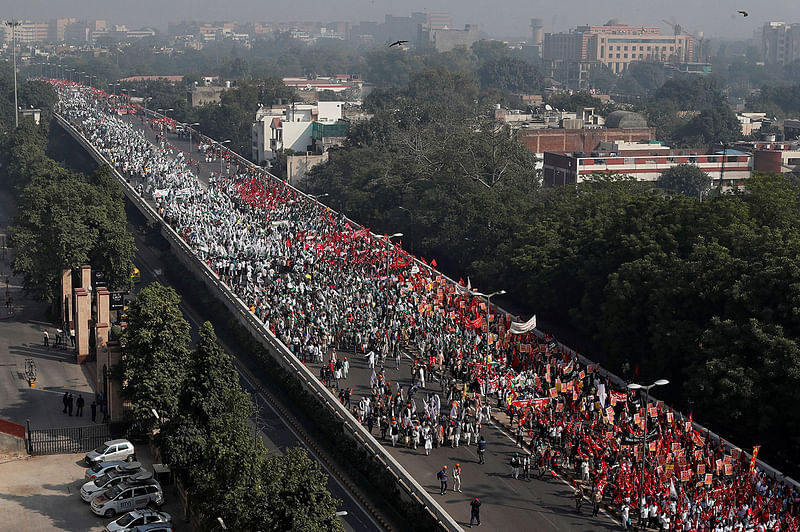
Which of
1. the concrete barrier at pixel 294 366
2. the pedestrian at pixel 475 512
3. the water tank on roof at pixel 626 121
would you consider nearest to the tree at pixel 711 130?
Result: the water tank on roof at pixel 626 121

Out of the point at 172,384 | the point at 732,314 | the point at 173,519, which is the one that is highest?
the point at 732,314

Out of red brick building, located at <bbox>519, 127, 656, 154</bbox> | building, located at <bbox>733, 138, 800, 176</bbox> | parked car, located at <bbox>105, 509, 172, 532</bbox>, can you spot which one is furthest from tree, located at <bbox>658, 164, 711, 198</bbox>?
parked car, located at <bbox>105, 509, 172, 532</bbox>

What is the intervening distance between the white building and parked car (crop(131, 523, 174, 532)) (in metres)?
70.3

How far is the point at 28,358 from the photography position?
48562mm

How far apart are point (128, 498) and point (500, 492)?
1104 centimetres

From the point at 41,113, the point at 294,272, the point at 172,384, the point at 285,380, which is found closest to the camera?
the point at 172,384

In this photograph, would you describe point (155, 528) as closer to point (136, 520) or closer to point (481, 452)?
point (136, 520)

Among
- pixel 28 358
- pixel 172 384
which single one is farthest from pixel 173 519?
pixel 28 358

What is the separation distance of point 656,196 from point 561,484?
68.5ft

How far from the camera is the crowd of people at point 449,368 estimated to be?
30.9m

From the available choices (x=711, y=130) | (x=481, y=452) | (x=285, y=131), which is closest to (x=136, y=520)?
(x=481, y=452)

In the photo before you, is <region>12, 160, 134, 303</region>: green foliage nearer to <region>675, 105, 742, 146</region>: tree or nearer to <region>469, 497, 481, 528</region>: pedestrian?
<region>469, 497, 481, 528</region>: pedestrian

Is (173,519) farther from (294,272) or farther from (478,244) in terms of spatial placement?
(478,244)

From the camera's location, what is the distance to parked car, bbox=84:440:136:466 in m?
35.8
